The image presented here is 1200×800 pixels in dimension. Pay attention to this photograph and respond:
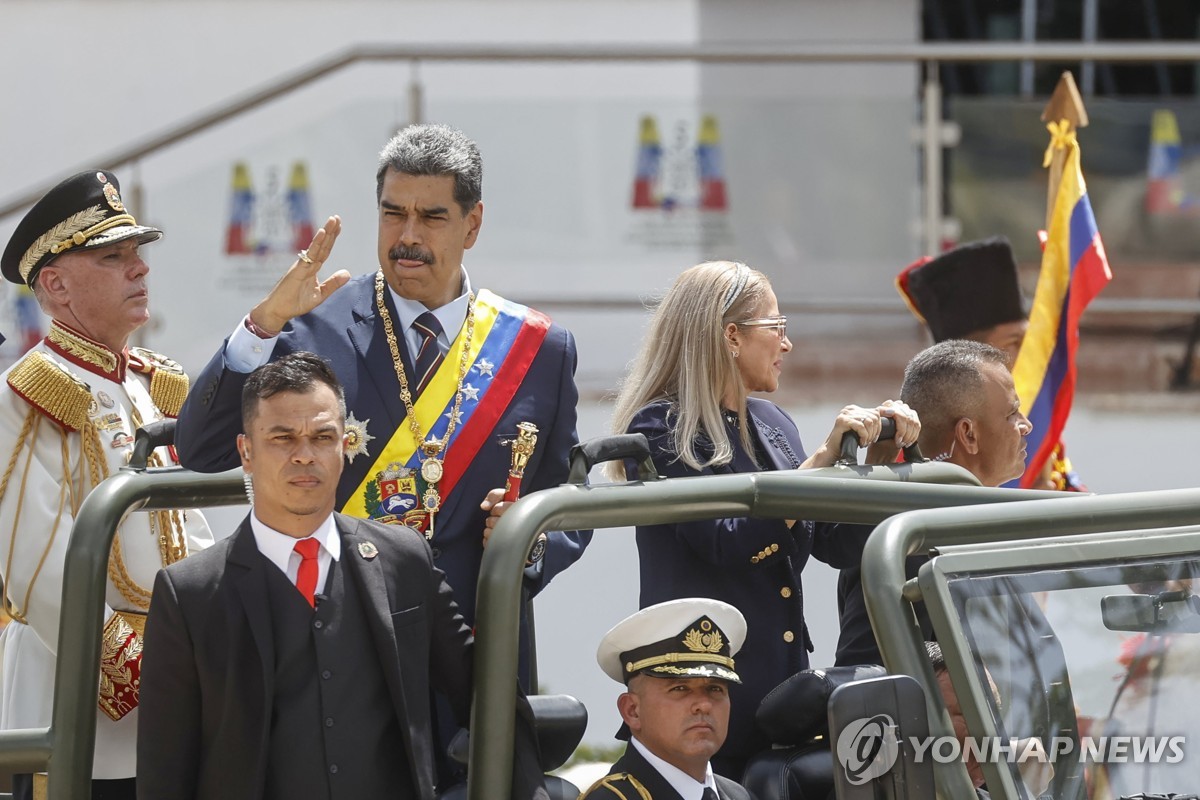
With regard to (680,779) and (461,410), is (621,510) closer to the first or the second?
(680,779)

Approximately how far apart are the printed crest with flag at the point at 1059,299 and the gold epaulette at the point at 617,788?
7.57ft

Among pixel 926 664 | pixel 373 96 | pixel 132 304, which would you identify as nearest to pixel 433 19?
pixel 373 96

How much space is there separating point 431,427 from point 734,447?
56 centimetres

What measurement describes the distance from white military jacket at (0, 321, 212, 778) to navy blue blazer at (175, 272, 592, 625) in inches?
19.6

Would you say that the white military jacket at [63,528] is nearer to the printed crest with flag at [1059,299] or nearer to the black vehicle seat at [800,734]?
the black vehicle seat at [800,734]

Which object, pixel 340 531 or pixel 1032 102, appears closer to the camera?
pixel 340 531

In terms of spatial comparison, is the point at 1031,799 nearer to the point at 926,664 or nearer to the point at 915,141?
the point at 926,664

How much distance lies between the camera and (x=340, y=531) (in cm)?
308

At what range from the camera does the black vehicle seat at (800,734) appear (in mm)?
3102

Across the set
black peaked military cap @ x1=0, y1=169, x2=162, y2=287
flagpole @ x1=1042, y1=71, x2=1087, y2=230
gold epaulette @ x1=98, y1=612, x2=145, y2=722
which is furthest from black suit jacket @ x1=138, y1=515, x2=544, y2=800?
flagpole @ x1=1042, y1=71, x2=1087, y2=230

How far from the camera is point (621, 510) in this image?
2.98m

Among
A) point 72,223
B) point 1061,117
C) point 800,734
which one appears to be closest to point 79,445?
point 72,223

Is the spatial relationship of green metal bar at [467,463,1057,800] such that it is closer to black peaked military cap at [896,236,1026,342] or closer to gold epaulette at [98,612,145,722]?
gold epaulette at [98,612,145,722]

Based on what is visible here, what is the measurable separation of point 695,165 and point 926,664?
4.82m
